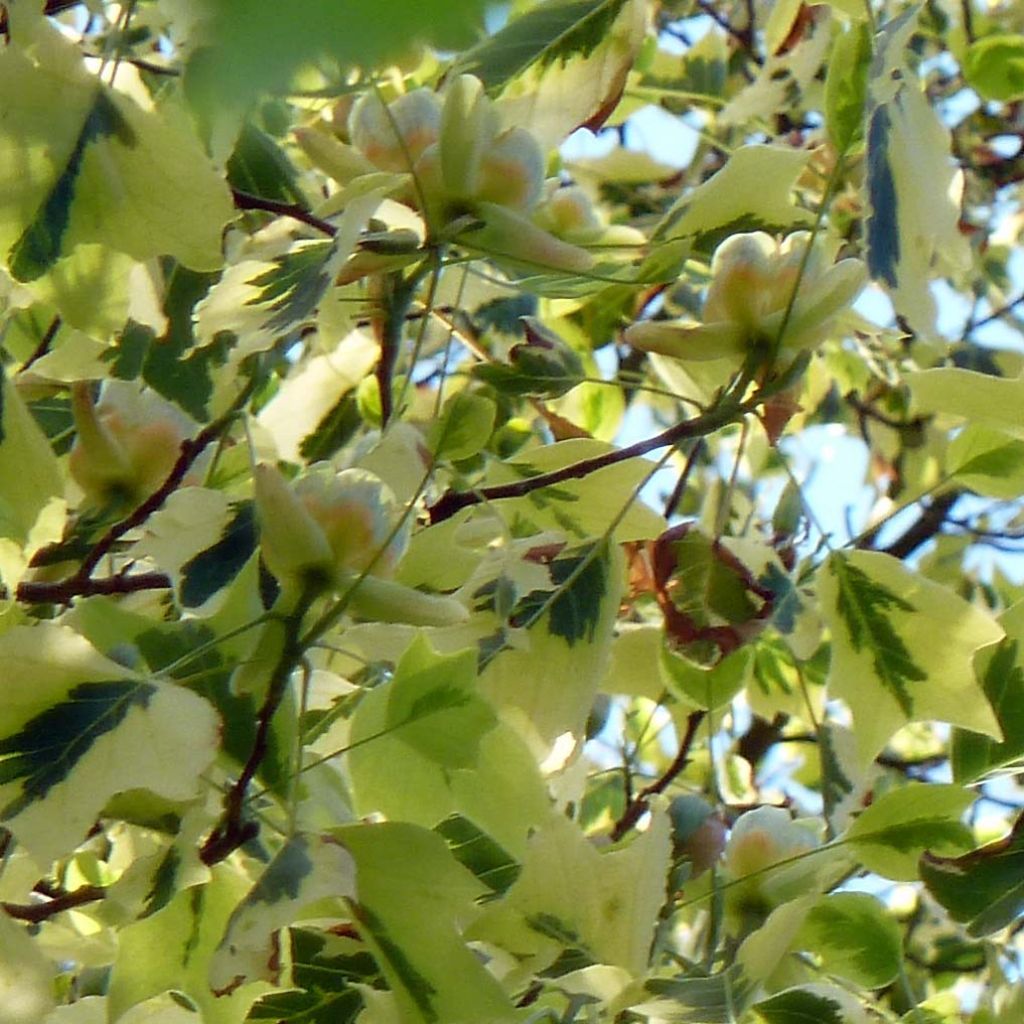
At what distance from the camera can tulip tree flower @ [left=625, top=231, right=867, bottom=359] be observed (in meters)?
0.57

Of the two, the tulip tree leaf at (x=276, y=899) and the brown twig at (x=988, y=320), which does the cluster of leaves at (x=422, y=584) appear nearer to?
the tulip tree leaf at (x=276, y=899)

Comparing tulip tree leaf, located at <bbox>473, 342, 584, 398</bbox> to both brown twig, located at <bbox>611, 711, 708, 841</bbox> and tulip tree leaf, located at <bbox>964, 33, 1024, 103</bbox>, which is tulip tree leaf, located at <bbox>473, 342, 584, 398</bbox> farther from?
tulip tree leaf, located at <bbox>964, 33, 1024, 103</bbox>

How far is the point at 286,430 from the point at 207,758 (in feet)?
1.42

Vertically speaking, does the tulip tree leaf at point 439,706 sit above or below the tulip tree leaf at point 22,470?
below

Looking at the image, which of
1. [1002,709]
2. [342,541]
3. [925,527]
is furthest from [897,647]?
[925,527]

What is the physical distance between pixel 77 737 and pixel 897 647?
14.4 inches

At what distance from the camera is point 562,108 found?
2.11ft

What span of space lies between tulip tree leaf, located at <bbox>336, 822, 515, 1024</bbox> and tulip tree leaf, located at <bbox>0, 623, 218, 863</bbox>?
3.0 inches

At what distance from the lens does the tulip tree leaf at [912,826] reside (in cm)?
63

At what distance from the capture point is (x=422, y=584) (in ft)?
2.02

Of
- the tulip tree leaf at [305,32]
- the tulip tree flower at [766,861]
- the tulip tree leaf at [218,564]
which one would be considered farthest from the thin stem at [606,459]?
the tulip tree leaf at [305,32]

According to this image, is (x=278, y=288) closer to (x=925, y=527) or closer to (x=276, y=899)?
(x=276, y=899)

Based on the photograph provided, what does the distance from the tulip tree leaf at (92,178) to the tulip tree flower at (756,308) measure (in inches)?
7.0

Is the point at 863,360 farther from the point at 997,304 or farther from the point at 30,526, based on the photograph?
the point at 30,526
